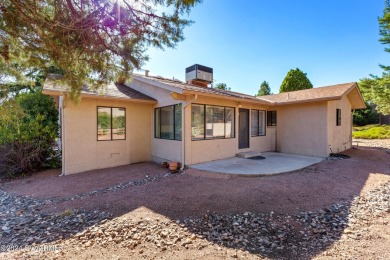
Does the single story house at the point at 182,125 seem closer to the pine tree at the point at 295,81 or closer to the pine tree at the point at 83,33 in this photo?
the pine tree at the point at 83,33

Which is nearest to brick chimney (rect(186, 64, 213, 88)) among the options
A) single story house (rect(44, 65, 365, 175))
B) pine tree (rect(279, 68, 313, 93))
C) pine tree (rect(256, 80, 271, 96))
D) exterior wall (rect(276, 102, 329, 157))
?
single story house (rect(44, 65, 365, 175))

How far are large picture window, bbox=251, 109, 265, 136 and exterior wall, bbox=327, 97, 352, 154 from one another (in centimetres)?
319

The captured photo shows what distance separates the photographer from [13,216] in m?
4.44

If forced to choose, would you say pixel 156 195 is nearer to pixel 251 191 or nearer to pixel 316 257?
pixel 251 191

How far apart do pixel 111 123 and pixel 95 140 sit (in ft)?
3.14

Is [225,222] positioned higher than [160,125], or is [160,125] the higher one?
[160,125]

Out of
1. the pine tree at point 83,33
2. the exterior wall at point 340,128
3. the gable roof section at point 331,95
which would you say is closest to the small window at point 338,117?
the exterior wall at point 340,128

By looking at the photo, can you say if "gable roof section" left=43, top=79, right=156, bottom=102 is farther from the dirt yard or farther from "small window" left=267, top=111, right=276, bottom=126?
"small window" left=267, top=111, right=276, bottom=126

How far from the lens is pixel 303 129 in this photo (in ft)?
34.2

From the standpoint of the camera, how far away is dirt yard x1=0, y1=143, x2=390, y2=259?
3.01m

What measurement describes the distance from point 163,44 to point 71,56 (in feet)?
5.76

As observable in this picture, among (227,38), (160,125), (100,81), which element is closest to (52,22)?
(100,81)

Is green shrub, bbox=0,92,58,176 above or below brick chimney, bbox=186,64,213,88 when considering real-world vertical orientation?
below

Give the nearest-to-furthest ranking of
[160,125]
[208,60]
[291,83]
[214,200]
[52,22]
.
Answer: [52,22] → [214,200] → [160,125] → [208,60] → [291,83]
